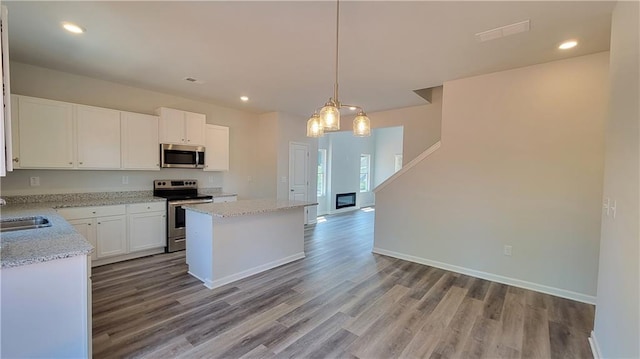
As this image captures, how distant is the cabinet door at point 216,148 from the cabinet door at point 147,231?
1.23 meters

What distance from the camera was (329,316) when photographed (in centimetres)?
261

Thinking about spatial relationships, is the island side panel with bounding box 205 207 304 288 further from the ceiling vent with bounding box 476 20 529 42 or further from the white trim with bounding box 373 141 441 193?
the ceiling vent with bounding box 476 20 529 42

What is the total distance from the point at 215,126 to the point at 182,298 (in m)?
3.17

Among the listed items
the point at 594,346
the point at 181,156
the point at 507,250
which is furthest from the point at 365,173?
the point at 594,346

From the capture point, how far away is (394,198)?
4.31 meters

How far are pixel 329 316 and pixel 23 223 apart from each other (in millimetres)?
2966

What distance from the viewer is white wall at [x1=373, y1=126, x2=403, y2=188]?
33.6 ft

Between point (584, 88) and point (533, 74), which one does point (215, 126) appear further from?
point (584, 88)

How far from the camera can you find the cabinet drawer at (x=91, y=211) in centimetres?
336

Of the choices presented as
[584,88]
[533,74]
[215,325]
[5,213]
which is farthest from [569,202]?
[5,213]

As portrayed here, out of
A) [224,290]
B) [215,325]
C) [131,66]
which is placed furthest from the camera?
[131,66]

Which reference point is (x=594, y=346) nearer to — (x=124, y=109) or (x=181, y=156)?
(x=181, y=156)

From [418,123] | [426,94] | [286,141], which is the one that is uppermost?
[426,94]

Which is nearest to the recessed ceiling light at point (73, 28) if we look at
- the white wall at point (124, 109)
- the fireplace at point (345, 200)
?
the white wall at point (124, 109)
